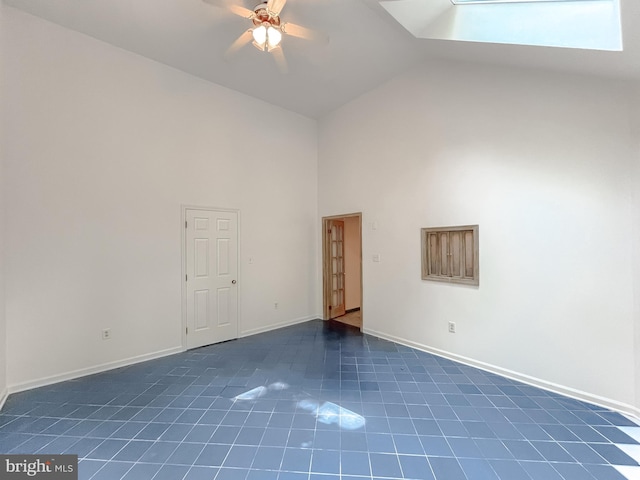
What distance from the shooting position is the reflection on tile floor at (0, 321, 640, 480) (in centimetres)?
175

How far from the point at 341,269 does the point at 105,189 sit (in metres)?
4.02

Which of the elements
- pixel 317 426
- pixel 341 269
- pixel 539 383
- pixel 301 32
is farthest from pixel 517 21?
pixel 341 269

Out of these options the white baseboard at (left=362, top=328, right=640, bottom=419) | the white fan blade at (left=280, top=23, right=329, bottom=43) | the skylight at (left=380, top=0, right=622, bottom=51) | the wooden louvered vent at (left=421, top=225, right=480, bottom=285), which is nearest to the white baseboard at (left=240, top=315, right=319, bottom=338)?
the white baseboard at (left=362, top=328, right=640, bottom=419)

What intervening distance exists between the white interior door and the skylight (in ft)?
10.8

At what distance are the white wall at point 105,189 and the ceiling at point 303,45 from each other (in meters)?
0.30

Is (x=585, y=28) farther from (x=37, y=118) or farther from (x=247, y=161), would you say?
(x=37, y=118)

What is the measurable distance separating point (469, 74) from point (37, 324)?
5429mm

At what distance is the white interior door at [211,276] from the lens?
3.83 m

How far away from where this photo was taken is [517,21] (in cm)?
233

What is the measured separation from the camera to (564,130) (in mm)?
2590

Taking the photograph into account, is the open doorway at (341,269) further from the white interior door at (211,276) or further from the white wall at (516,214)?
the white interior door at (211,276)

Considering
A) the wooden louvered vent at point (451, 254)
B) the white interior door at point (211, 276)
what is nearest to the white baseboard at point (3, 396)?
the white interior door at point (211, 276)

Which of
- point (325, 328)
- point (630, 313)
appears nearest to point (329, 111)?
point (325, 328)

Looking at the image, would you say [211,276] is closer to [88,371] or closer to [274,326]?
[274,326]
